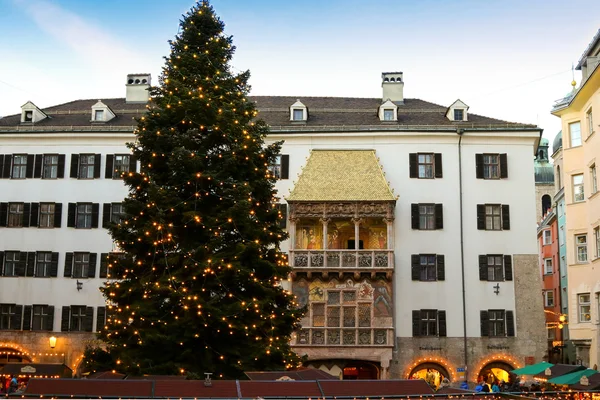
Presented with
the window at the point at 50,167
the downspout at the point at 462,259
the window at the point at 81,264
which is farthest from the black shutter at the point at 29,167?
the downspout at the point at 462,259

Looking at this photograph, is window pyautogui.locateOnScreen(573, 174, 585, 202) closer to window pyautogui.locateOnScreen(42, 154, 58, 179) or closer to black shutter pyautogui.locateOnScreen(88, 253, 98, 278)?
black shutter pyautogui.locateOnScreen(88, 253, 98, 278)

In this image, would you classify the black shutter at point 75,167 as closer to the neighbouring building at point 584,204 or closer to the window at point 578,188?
the neighbouring building at point 584,204

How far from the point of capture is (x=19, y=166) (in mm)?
45906

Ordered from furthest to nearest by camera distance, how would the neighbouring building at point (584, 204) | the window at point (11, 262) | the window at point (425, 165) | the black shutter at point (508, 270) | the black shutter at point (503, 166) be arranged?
1. the window at point (11, 262)
2. the window at point (425, 165)
3. the black shutter at point (503, 166)
4. the black shutter at point (508, 270)
5. the neighbouring building at point (584, 204)

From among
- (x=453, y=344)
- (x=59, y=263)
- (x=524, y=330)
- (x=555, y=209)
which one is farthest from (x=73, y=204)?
(x=555, y=209)

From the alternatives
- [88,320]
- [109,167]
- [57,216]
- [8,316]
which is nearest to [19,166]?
[57,216]

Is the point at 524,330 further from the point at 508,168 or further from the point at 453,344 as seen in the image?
the point at 508,168

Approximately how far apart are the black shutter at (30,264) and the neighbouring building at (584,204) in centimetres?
3011

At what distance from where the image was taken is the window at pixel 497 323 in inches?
1656

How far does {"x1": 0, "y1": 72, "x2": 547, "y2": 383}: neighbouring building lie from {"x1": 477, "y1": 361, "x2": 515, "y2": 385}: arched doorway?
0.16 m

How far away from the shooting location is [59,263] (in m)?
44.2

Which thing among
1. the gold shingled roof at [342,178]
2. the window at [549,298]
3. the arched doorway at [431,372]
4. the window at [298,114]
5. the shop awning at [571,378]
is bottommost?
the arched doorway at [431,372]

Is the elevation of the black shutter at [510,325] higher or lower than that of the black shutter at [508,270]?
lower

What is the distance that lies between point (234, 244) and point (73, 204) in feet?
78.5
